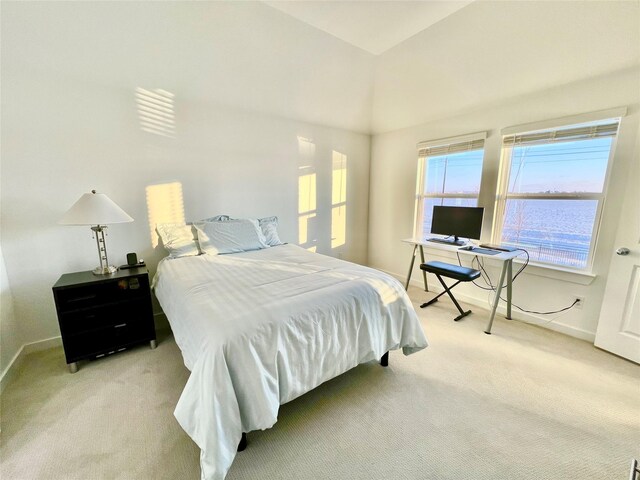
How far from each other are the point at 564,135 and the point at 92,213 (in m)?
3.94

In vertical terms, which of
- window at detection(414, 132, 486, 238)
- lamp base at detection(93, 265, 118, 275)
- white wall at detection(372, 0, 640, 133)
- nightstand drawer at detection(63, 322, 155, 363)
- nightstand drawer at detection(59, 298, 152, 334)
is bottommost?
nightstand drawer at detection(63, 322, 155, 363)

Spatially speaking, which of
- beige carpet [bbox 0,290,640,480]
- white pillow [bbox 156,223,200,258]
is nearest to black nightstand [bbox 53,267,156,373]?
beige carpet [bbox 0,290,640,480]

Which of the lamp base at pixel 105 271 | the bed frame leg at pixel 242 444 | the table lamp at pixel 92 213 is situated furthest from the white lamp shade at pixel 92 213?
the bed frame leg at pixel 242 444

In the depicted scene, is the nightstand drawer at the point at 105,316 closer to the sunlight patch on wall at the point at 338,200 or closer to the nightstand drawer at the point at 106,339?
the nightstand drawer at the point at 106,339

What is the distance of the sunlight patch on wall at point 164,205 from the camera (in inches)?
100

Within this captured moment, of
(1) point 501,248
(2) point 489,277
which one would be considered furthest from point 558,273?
(2) point 489,277

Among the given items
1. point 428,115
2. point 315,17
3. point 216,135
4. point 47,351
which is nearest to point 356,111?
point 428,115

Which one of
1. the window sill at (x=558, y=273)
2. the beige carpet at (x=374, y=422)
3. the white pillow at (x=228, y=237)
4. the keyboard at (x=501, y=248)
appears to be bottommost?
the beige carpet at (x=374, y=422)

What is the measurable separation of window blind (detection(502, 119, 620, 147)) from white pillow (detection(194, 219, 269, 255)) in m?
2.81

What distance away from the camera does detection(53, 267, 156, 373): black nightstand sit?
187cm

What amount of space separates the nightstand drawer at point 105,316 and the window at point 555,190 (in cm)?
358

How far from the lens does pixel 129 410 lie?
1.58 metres

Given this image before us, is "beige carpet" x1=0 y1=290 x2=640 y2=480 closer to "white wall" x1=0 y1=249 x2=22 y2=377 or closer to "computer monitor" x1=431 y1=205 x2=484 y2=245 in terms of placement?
"white wall" x1=0 y1=249 x2=22 y2=377

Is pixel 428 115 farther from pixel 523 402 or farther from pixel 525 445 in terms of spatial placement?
pixel 525 445
